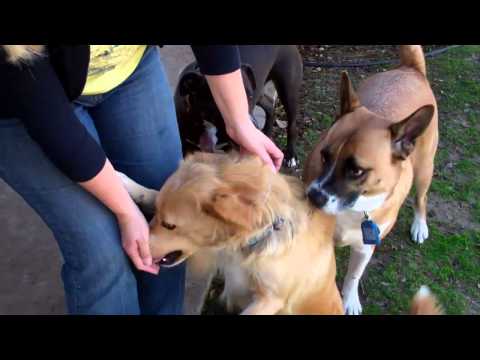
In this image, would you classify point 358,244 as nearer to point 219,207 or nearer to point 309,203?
point 309,203

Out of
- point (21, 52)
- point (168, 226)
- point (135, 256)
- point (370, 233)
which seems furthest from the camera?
point (370, 233)

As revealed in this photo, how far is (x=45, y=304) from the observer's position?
310 centimetres

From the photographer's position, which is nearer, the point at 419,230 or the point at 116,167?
the point at 116,167

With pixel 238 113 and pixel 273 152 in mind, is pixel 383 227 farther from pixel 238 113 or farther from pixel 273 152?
pixel 238 113

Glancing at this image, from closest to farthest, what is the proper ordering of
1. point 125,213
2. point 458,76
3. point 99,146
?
point 99,146 → point 125,213 → point 458,76

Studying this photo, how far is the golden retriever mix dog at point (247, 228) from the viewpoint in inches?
86.5

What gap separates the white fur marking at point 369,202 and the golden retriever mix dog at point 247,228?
404 millimetres

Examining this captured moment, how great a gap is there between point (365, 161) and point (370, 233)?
1.37 ft

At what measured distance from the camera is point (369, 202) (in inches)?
117

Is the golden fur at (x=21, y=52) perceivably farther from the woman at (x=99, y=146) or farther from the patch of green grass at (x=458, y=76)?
the patch of green grass at (x=458, y=76)

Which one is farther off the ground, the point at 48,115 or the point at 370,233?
the point at 48,115

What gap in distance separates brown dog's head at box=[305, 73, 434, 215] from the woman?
0.39 meters

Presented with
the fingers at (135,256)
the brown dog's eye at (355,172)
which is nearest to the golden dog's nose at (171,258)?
the fingers at (135,256)

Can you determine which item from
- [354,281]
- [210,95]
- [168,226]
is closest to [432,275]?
[354,281]
